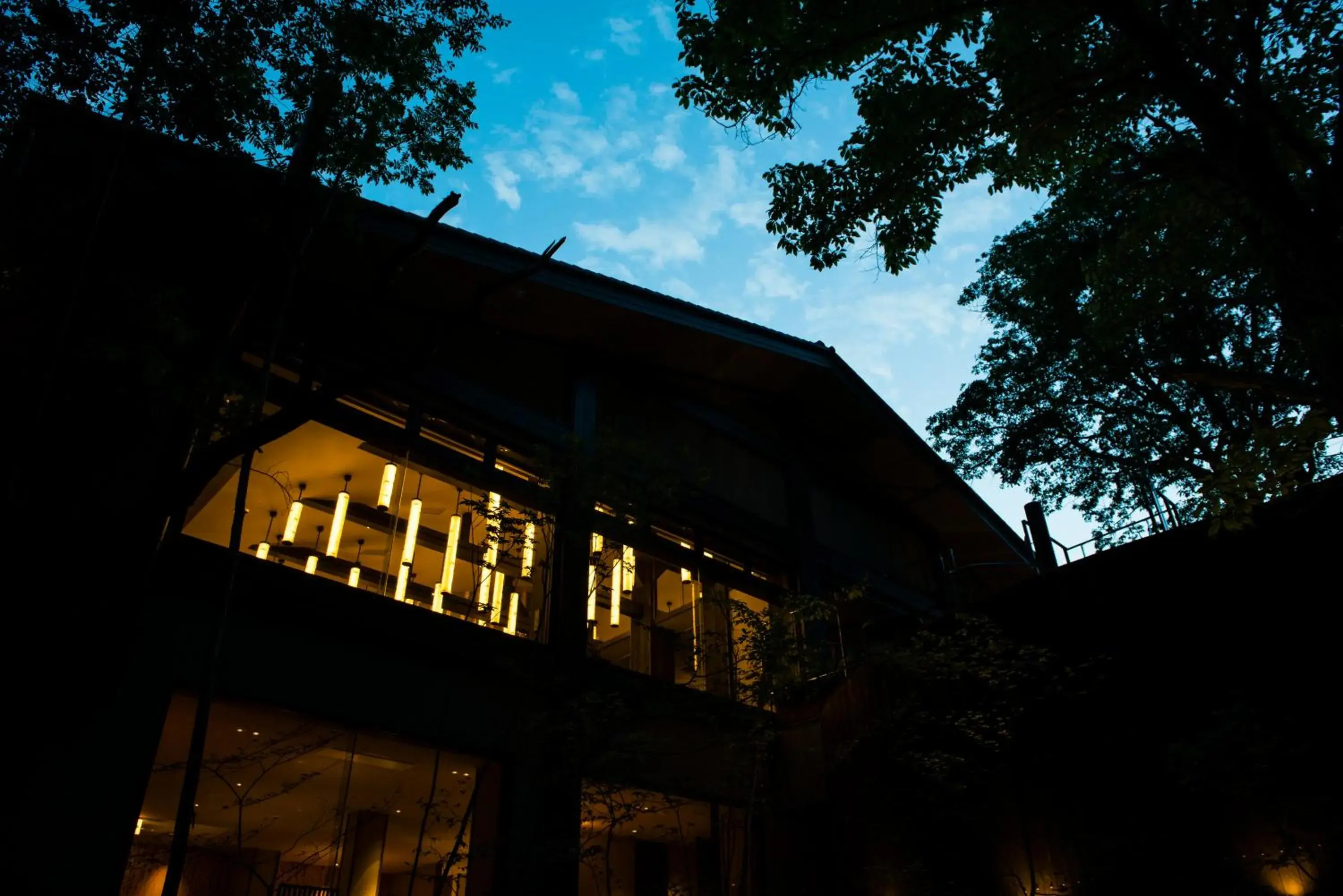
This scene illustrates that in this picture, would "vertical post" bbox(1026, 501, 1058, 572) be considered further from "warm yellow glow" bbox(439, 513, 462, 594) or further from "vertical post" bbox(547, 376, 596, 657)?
"warm yellow glow" bbox(439, 513, 462, 594)

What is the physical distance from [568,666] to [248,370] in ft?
16.1

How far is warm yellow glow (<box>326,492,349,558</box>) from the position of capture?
29.7ft

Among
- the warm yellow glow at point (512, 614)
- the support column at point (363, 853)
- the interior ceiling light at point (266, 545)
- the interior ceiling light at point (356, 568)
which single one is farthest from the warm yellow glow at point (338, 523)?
the support column at point (363, 853)

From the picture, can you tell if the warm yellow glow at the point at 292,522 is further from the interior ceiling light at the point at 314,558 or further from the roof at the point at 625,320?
the roof at the point at 625,320

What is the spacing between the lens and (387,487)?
9.68 meters

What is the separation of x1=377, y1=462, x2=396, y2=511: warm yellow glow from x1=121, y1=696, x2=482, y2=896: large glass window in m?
2.46

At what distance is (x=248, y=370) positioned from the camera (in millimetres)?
8922

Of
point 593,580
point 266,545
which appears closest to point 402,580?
point 266,545

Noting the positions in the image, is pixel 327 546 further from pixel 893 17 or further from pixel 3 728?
pixel 893 17

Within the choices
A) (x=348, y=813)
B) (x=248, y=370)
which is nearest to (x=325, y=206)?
(x=248, y=370)

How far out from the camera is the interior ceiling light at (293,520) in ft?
29.4

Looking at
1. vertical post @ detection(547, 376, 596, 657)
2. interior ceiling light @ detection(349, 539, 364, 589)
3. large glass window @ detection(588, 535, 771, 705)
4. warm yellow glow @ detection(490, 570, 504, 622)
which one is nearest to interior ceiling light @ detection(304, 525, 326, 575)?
interior ceiling light @ detection(349, 539, 364, 589)

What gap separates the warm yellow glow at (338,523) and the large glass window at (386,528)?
0.04 ft

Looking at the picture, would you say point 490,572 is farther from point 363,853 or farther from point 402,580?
point 363,853
